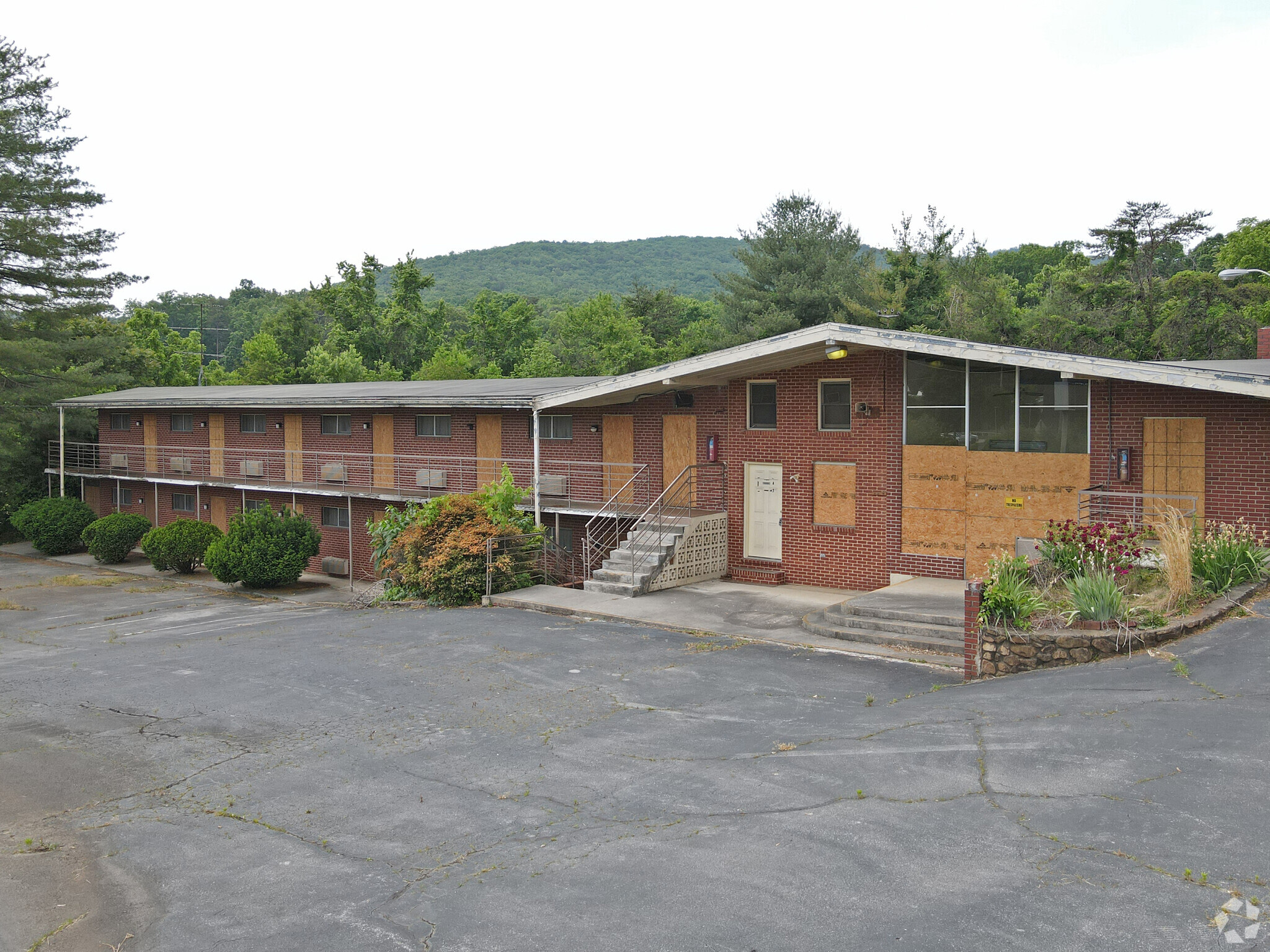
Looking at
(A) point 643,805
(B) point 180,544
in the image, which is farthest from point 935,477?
(B) point 180,544

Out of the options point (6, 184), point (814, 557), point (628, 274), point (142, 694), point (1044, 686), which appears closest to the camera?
point (1044, 686)

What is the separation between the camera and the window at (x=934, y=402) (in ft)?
53.6

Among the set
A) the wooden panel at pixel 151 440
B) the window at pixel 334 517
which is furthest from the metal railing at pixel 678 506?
the wooden panel at pixel 151 440

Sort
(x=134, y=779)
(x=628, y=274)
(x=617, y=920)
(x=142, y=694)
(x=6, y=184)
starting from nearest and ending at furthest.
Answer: (x=617, y=920) → (x=134, y=779) → (x=142, y=694) → (x=6, y=184) → (x=628, y=274)

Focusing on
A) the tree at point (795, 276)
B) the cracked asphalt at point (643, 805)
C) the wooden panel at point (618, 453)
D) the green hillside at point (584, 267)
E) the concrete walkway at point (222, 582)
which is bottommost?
the concrete walkway at point (222, 582)

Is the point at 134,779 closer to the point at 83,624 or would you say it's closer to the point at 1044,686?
the point at 1044,686

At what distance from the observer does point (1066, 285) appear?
4384cm

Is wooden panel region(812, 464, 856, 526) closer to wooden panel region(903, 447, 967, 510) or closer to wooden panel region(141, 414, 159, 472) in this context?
wooden panel region(903, 447, 967, 510)

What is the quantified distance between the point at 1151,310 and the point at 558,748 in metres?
40.9

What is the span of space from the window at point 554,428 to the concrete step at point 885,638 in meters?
9.62

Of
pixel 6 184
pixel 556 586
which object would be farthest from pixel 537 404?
pixel 6 184

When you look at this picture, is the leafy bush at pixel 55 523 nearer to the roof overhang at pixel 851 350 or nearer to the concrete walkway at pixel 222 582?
the concrete walkway at pixel 222 582

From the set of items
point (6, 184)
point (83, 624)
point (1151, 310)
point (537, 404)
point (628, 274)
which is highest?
point (628, 274)

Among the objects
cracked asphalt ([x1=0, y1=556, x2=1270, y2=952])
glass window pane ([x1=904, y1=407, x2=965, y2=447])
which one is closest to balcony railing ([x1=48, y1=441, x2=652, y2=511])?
glass window pane ([x1=904, y1=407, x2=965, y2=447])
